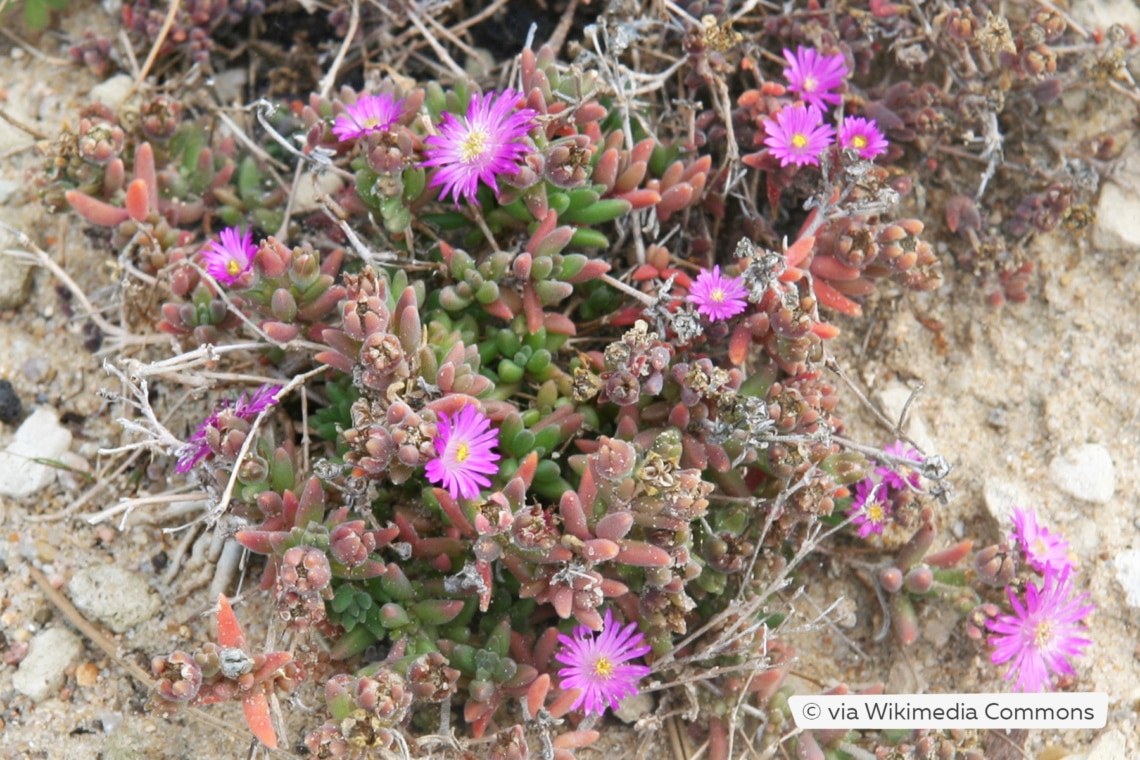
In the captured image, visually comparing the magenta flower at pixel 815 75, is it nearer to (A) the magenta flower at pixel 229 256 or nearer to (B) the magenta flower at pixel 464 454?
(B) the magenta flower at pixel 464 454

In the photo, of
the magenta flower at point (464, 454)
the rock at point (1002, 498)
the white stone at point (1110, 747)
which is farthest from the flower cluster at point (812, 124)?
the white stone at point (1110, 747)

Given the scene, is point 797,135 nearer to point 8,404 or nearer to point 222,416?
point 222,416

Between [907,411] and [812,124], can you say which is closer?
[812,124]

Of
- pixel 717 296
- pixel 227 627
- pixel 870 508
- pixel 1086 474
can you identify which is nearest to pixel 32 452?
pixel 227 627

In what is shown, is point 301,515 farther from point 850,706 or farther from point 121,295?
point 850,706

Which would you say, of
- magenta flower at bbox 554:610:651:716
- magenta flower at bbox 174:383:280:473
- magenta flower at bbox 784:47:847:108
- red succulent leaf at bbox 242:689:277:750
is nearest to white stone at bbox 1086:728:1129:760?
magenta flower at bbox 554:610:651:716

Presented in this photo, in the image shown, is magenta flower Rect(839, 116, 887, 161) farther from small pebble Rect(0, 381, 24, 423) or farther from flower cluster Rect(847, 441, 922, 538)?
small pebble Rect(0, 381, 24, 423)
